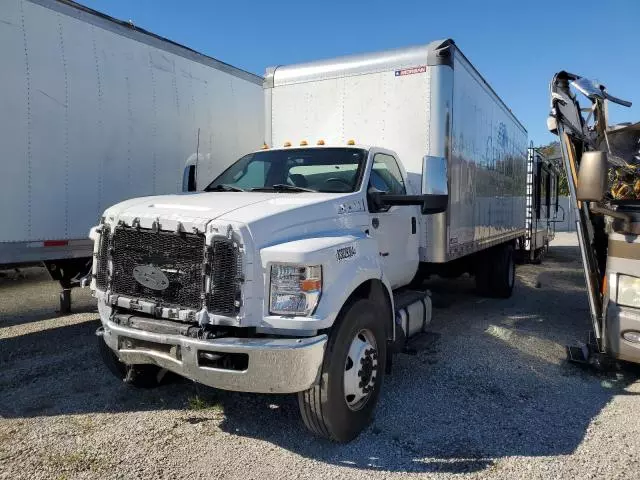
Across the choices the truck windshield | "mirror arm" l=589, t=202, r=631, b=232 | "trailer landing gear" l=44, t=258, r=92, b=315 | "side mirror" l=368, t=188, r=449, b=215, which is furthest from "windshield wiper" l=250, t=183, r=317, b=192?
"trailer landing gear" l=44, t=258, r=92, b=315

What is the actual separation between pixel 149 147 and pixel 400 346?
405cm

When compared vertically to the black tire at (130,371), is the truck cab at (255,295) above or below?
above

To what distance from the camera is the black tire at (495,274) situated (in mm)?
8781

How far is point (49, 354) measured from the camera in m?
5.49

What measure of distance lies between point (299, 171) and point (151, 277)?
73.4 inches

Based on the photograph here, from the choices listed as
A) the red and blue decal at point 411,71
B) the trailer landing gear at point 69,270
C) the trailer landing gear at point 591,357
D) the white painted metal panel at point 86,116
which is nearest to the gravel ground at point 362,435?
the trailer landing gear at point 591,357

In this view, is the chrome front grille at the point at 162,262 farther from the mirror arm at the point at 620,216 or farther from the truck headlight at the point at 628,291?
the truck headlight at the point at 628,291

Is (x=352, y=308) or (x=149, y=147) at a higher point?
(x=149, y=147)

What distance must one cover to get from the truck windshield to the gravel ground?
1.82 metres

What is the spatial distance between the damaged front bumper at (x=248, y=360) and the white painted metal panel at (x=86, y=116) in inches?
115

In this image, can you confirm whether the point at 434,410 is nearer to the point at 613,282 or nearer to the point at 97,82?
the point at 613,282

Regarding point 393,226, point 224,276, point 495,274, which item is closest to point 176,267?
point 224,276

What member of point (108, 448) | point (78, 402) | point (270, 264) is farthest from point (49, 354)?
point (270, 264)

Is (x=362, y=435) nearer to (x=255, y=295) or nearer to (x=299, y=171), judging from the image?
(x=255, y=295)
